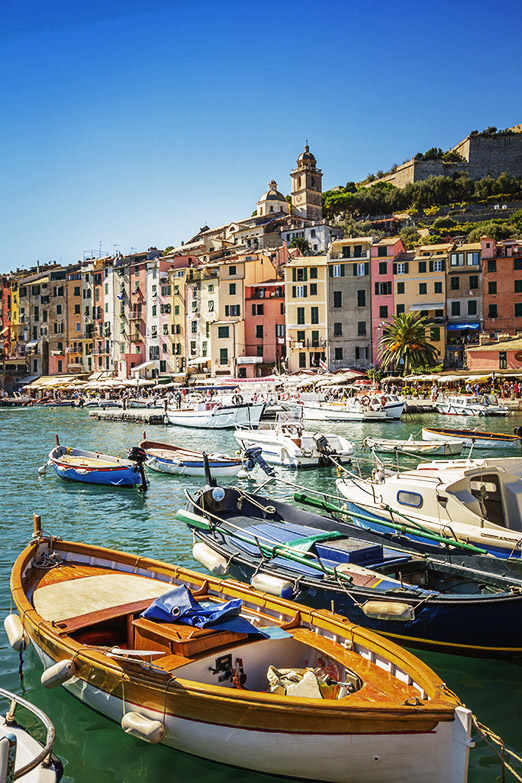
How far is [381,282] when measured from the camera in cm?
6456

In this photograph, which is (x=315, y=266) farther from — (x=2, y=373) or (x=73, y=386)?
(x=2, y=373)

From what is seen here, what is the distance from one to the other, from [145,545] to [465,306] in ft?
171

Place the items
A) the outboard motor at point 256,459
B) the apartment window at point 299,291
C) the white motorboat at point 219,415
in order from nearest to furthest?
the outboard motor at point 256,459 < the white motorboat at point 219,415 < the apartment window at point 299,291

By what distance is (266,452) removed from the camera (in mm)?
29906

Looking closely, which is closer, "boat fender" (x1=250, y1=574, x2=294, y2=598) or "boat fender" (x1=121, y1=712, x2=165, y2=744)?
"boat fender" (x1=121, y1=712, x2=165, y2=744)

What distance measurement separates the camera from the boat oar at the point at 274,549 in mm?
10191

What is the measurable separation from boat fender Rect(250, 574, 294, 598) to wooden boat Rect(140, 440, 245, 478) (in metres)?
15.2

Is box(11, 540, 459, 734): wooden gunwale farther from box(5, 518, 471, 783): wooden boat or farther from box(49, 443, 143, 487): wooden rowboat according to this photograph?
box(49, 443, 143, 487): wooden rowboat

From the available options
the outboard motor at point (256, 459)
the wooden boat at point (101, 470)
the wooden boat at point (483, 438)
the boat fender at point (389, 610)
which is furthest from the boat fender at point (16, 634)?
the wooden boat at point (483, 438)

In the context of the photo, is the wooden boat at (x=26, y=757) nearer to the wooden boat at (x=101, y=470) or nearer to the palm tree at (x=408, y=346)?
the wooden boat at (x=101, y=470)

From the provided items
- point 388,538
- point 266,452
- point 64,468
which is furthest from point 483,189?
point 388,538

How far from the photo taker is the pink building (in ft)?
211

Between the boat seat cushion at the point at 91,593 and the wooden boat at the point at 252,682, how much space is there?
0.03 m

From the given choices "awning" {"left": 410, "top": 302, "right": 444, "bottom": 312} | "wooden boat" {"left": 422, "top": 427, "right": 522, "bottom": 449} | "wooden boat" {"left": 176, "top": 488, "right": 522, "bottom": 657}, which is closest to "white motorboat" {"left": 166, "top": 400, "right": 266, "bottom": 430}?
"wooden boat" {"left": 422, "top": 427, "right": 522, "bottom": 449}
